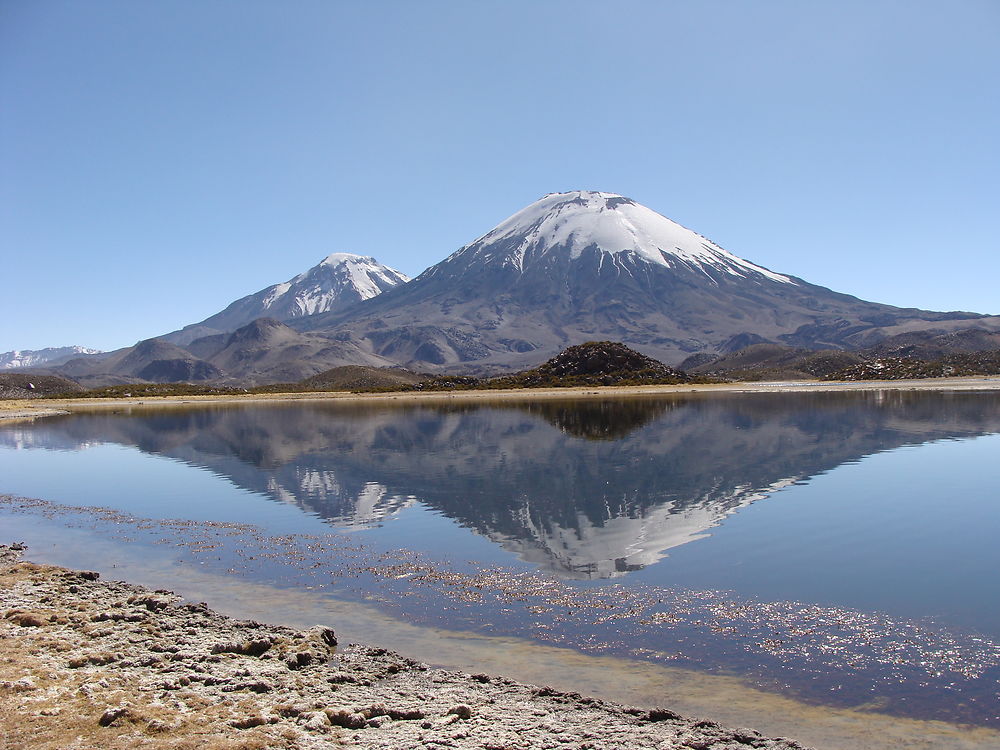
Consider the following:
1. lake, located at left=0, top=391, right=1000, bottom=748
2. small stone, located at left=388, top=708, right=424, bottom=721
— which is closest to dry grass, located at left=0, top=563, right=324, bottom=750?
small stone, located at left=388, top=708, right=424, bottom=721

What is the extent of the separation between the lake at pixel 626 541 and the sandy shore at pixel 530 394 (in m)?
56.5

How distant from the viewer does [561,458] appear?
3306 centimetres

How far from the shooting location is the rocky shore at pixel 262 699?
7832mm

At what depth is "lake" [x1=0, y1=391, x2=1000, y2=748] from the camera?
35.1ft

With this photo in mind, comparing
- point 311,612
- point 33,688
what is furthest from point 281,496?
point 33,688

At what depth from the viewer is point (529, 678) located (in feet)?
32.1

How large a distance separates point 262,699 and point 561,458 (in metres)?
24.9

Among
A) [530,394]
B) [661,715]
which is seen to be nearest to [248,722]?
[661,715]

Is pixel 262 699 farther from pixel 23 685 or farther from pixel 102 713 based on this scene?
pixel 23 685

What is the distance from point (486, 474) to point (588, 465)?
15.2 ft

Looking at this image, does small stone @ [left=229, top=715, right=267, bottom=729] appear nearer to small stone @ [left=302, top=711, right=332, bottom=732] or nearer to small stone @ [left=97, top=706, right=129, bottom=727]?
small stone @ [left=302, top=711, right=332, bottom=732]

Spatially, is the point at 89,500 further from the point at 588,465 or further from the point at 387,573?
the point at 588,465

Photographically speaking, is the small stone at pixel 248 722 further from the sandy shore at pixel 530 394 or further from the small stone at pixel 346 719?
the sandy shore at pixel 530 394

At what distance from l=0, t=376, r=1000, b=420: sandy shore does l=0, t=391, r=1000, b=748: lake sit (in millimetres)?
56544
